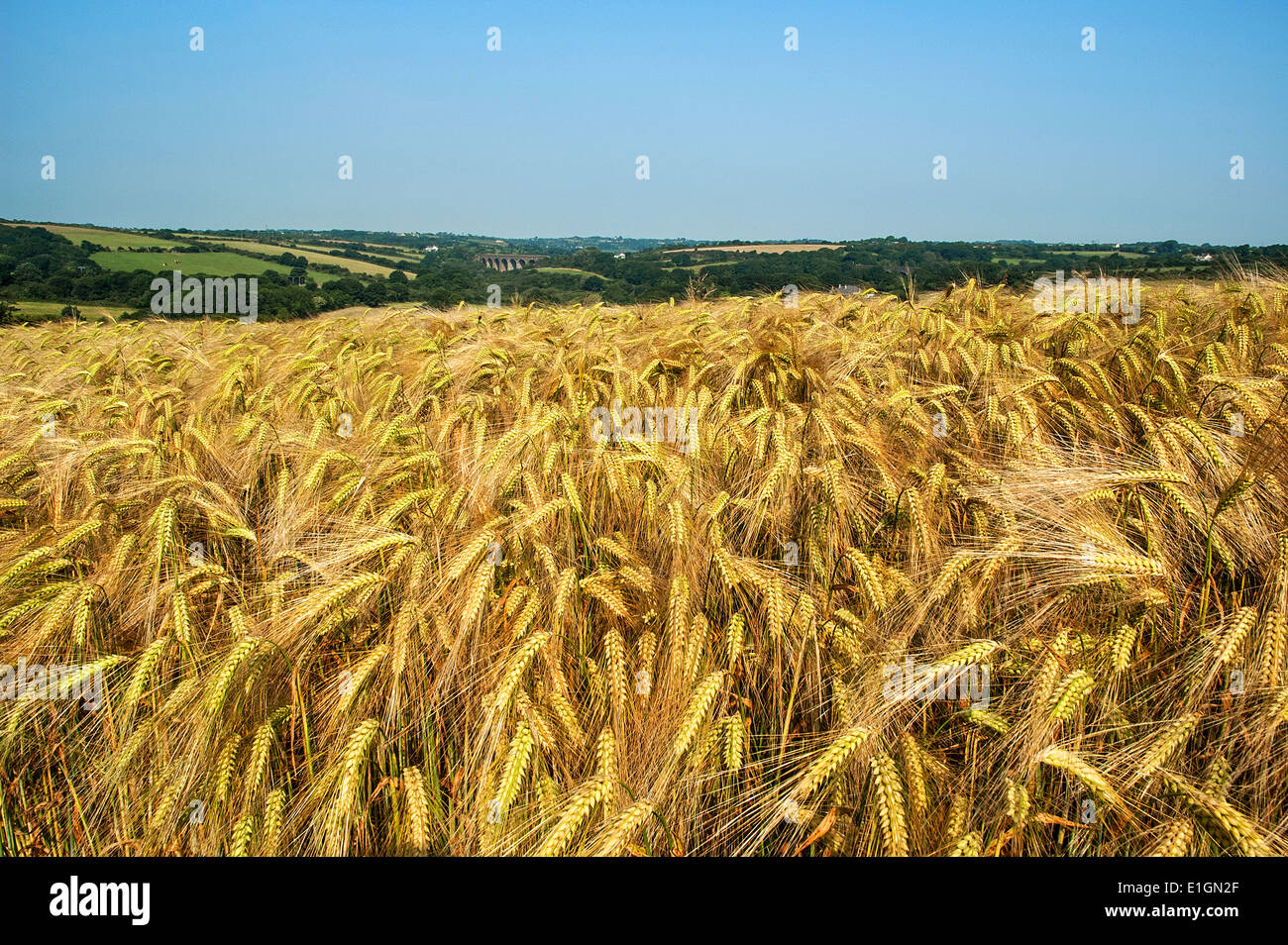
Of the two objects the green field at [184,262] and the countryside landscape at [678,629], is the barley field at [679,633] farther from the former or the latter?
the green field at [184,262]

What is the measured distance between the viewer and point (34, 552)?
2037 mm

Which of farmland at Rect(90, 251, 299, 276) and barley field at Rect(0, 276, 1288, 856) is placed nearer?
barley field at Rect(0, 276, 1288, 856)

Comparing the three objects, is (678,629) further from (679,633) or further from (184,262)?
(184,262)

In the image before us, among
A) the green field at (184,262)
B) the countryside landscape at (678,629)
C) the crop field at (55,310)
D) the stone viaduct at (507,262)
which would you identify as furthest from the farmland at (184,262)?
the countryside landscape at (678,629)

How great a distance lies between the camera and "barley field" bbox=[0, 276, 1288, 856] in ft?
4.89

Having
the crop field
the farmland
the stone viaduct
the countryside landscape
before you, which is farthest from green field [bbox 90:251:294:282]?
the countryside landscape

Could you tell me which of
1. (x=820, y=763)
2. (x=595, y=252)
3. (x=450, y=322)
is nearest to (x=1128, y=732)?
(x=820, y=763)

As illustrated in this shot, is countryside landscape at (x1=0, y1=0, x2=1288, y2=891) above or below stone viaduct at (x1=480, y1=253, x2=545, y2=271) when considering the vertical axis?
below

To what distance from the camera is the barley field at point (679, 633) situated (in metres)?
A: 1.49

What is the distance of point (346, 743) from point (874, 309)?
537 cm

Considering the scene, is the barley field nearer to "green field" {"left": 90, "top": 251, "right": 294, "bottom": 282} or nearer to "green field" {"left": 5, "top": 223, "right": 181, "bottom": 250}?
"green field" {"left": 90, "top": 251, "right": 294, "bottom": 282}

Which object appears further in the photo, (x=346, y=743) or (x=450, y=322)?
(x=450, y=322)

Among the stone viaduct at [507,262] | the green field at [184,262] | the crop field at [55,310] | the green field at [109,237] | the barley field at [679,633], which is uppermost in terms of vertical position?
the green field at [109,237]

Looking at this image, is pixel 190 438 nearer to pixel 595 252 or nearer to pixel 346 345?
pixel 346 345
